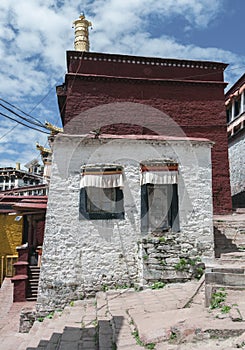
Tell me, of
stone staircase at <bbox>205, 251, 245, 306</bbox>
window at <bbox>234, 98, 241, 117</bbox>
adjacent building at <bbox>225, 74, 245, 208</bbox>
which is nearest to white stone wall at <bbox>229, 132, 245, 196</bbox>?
adjacent building at <bbox>225, 74, 245, 208</bbox>

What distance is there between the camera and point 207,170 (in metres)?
9.00

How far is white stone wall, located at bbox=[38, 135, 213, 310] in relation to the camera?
830 cm

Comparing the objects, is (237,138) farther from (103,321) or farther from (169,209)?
(103,321)

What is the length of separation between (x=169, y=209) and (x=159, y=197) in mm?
407

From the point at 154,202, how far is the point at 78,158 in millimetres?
2294

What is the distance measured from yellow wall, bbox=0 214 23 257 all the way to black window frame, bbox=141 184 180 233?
8.77m

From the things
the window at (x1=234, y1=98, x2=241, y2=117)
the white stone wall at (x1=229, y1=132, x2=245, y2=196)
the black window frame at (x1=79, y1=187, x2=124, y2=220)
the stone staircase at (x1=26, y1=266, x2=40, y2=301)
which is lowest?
the stone staircase at (x1=26, y1=266, x2=40, y2=301)

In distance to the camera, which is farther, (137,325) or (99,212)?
(99,212)

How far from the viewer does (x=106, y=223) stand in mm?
8570

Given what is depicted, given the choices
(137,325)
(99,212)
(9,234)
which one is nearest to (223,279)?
(137,325)

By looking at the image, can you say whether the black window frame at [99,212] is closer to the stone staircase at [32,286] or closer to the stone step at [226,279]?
the stone step at [226,279]

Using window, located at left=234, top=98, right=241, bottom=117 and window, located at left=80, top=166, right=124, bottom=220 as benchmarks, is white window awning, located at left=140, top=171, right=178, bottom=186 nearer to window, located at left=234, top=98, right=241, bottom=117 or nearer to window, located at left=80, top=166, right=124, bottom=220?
window, located at left=80, top=166, right=124, bottom=220

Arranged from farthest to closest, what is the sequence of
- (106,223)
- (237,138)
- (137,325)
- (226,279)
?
(237,138) < (106,223) < (226,279) < (137,325)

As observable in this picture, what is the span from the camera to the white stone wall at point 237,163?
18734mm
